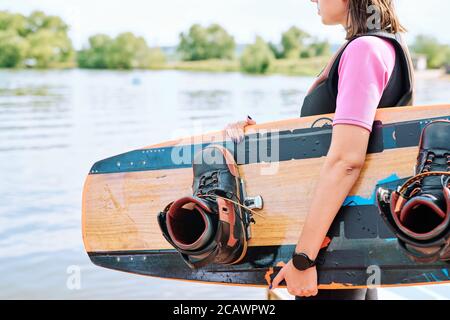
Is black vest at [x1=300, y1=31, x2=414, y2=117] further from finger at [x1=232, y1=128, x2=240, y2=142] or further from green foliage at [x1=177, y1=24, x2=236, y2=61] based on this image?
green foliage at [x1=177, y1=24, x2=236, y2=61]

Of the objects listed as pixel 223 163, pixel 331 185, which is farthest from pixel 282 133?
pixel 331 185

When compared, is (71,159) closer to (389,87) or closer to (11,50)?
(389,87)

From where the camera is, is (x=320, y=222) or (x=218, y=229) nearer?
(x=320, y=222)

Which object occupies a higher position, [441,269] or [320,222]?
[320,222]

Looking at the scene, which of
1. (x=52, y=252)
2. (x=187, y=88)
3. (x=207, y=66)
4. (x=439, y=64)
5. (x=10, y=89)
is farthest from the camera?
(x=207, y=66)

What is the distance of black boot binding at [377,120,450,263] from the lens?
150 cm

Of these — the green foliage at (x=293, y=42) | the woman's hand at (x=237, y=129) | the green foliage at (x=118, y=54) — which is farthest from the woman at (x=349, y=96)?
the green foliage at (x=118, y=54)

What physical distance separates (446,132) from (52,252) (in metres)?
4.73

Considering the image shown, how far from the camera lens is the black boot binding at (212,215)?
1719 millimetres

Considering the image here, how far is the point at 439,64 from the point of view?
1602 inches

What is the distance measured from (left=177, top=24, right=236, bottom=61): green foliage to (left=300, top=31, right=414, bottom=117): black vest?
4896 centimetres

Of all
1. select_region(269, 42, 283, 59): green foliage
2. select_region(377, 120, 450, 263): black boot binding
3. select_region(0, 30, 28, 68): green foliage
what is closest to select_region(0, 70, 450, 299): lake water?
select_region(377, 120, 450, 263): black boot binding

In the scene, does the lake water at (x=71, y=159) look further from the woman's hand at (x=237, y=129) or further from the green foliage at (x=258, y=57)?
the green foliage at (x=258, y=57)

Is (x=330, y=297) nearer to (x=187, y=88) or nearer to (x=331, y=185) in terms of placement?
(x=331, y=185)
